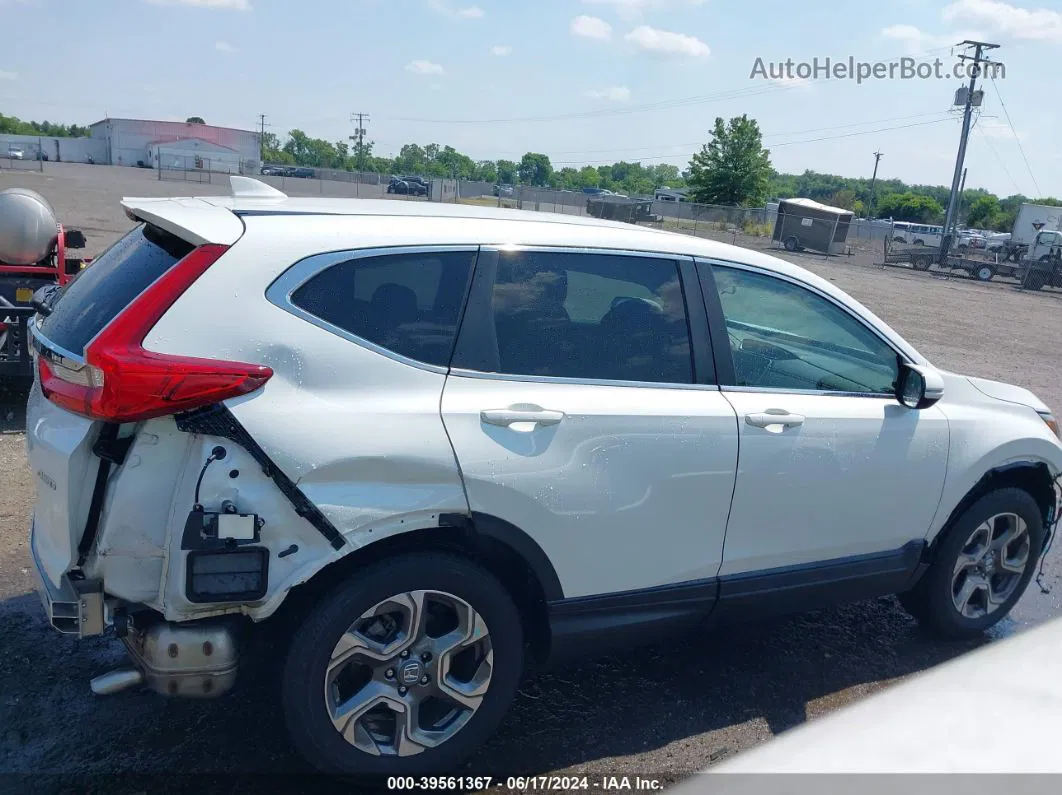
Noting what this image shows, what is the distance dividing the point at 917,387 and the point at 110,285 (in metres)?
3.20

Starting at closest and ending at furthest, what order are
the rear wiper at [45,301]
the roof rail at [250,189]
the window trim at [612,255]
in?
the window trim at [612,255], the rear wiper at [45,301], the roof rail at [250,189]

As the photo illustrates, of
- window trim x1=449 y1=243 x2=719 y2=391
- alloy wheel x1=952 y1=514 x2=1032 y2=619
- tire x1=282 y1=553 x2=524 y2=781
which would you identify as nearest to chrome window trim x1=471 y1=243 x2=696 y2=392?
window trim x1=449 y1=243 x2=719 y2=391

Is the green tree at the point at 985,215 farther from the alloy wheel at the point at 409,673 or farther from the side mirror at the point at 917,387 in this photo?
the alloy wheel at the point at 409,673

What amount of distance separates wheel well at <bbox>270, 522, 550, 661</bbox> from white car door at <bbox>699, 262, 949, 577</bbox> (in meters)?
0.81

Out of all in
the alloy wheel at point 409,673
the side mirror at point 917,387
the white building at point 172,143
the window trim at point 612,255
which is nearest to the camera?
the alloy wheel at point 409,673

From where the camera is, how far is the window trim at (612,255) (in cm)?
310

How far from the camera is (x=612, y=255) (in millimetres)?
3434

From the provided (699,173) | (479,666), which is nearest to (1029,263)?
(699,173)

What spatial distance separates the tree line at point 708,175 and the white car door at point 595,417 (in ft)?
192

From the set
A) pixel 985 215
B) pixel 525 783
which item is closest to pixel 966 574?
pixel 525 783

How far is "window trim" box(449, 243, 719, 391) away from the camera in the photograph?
10.2 ft

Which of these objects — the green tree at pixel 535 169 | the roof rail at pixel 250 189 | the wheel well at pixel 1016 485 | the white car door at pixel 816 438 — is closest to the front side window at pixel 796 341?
the white car door at pixel 816 438

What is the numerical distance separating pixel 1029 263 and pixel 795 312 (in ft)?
109

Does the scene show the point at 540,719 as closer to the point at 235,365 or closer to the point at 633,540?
the point at 633,540
